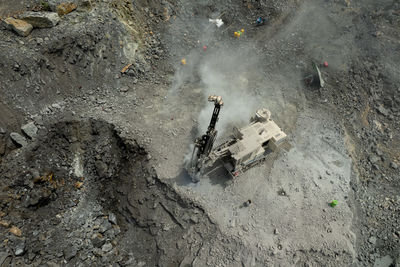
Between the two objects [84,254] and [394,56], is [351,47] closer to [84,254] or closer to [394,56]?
[394,56]

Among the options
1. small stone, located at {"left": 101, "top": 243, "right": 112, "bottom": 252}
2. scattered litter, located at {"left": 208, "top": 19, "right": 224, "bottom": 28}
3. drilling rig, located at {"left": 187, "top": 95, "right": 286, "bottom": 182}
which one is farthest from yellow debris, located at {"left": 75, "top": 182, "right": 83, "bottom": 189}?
scattered litter, located at {"left": 208, "top": 19, "right": 224, "bottom": 28}

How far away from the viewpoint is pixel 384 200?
18000 mm

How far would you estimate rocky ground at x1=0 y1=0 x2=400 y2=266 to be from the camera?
1523 centimetres

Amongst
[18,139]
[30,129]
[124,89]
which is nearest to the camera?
[18,139]

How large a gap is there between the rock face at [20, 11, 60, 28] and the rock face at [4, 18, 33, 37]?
0.35 meters

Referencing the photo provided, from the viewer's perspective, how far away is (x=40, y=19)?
1798cm

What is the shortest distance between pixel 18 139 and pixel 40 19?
27.1 feet

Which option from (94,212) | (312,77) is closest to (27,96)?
(94,212)

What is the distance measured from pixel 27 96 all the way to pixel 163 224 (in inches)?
470

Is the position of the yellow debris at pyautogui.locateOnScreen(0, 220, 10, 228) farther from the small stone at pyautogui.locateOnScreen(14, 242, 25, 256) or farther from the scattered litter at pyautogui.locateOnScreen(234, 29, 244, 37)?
the scattered litter at pyautogui.locateOnScreen(234, 29, 244, 37)

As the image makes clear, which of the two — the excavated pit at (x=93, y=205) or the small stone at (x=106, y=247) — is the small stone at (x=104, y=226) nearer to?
the excavated pit at (x=93, y=205)

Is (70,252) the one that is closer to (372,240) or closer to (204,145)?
(204,145)

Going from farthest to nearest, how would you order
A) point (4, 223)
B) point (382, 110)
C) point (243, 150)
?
1. point (382, 110)
2. point (243, 150)
3. point (4, 223)

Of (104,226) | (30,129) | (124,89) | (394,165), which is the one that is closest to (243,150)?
(104,226)
